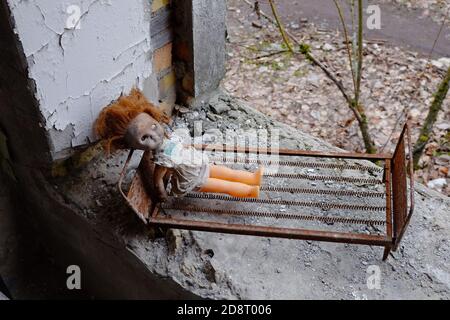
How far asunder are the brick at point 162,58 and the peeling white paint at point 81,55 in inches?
4.0

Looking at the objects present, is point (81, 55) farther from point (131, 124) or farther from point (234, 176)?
point (234, 176)

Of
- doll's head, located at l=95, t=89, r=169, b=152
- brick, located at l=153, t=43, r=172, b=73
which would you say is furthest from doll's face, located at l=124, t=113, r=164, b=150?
brick, located at l=153, t=43, r=172, b=73

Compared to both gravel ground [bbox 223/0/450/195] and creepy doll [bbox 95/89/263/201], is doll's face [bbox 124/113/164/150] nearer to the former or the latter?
creepy doll [bbox 95/89/263/201]

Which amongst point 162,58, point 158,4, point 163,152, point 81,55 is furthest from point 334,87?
point 81,55

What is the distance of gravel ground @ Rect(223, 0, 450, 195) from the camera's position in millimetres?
3248

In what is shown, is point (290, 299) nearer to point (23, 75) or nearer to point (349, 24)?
point (23, 75)

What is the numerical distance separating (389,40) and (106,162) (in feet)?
9.32

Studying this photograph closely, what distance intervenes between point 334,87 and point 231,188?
2068 millimetres

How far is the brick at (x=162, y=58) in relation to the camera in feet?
6.69

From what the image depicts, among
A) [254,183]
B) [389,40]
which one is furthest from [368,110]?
[254,183]

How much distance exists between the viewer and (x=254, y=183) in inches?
72.8

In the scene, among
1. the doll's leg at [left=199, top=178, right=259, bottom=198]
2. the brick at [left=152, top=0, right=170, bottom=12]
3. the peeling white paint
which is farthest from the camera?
the brick at [left=152, top=0, right=170, bottom=12]

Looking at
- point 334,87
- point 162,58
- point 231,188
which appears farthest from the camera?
point 334,87

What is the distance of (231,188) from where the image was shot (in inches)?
70.9
